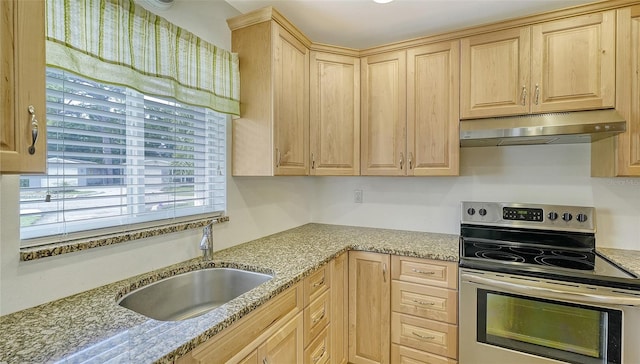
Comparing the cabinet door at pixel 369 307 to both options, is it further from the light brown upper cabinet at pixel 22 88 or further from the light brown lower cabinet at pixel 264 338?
the light brown upper cabinet at pixel 22 88

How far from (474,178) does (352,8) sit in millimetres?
1504

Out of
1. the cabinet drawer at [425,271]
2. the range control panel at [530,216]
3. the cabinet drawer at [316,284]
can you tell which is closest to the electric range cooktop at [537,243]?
the range control panel at [530,216]

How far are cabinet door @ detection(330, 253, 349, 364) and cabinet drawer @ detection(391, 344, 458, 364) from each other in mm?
322

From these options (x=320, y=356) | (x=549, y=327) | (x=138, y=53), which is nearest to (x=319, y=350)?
(x=320, y=356)

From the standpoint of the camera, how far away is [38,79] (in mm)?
764

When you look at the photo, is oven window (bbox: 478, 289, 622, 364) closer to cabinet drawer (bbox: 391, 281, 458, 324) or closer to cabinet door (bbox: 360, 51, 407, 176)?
cabinet drawer (bbox: 391, 281, 458, 324)

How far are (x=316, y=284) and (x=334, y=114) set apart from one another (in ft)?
4.17

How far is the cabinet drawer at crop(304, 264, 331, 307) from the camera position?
5.06 ft

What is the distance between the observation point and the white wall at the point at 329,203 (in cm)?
107

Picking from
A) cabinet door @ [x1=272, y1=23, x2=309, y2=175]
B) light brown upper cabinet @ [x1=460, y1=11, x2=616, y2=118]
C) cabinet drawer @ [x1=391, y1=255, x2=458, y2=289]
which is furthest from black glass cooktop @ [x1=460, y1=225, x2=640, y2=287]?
cabinet door @ [x1=272, y1=23, x2=309, y2=175]

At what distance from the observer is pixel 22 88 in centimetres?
74

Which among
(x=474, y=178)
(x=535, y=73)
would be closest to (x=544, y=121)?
(x=535, y=73)

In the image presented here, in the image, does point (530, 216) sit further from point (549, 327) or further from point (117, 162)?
point (117, 162)

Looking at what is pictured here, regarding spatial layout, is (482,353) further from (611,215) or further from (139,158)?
(139,158)
